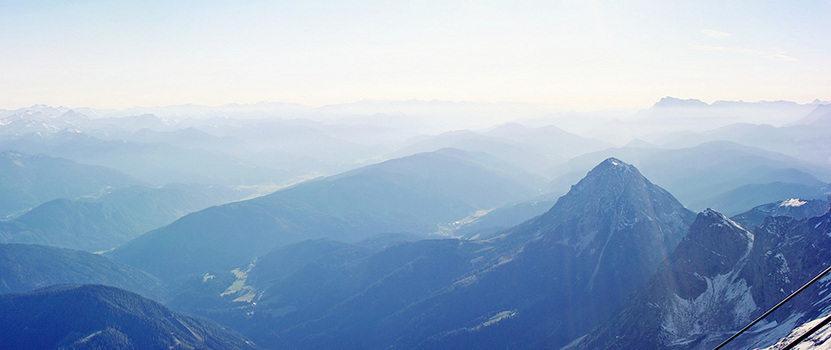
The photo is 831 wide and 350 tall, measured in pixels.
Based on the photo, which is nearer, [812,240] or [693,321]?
[812,240]

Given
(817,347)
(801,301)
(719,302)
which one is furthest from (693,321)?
(817,347)

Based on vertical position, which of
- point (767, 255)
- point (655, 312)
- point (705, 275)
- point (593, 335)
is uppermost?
point (767, 255)

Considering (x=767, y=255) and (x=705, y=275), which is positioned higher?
(x=767, y=255)

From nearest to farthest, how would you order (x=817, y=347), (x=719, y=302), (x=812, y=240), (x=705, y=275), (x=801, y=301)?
1. (x=817, y=347)
2. (x=801, y=301)
3. (x=812, y=240)
4. (x=719, y=302)
5. (x=705, y=275)

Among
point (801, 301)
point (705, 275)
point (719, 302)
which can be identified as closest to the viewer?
point (801, 301)

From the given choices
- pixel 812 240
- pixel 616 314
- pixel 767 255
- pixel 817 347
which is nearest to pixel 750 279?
pixel 767 255

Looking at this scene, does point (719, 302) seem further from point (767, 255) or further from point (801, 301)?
point (801, 301)

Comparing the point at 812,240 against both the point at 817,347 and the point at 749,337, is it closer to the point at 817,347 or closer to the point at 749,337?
the point at 749,337
